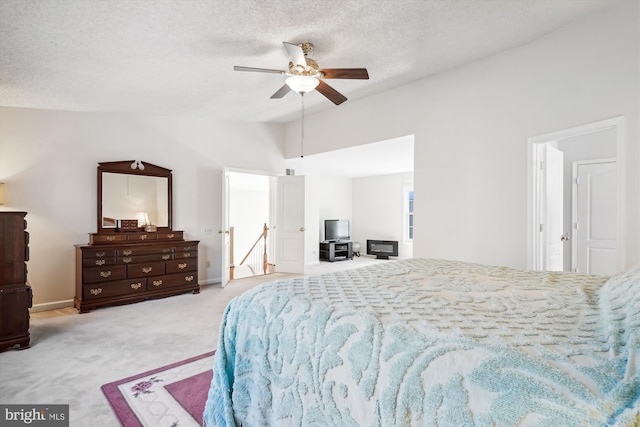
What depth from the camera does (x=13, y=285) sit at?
279cm

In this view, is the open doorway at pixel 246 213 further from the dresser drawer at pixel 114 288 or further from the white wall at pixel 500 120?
the white wall at pixel 500 120

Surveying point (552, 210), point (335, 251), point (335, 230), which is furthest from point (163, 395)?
point (335, 230)

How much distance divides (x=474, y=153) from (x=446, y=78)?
1.00 meters

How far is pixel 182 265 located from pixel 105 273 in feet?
3.11

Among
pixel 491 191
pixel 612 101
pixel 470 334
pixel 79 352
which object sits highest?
pixel 612 101

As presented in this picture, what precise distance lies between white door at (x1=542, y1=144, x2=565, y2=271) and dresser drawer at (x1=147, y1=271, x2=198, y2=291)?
4.45m

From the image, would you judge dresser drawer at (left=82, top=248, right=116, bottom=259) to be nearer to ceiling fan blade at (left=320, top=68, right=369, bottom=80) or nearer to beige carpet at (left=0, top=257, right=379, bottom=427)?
beige carpet at (left=0, top=257, right=379, bottom=427)

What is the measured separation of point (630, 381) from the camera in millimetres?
599

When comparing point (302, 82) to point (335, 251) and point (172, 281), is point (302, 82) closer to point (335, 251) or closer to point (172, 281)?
point (172, 281)

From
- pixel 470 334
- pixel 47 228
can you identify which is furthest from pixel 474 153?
pixel 47 228

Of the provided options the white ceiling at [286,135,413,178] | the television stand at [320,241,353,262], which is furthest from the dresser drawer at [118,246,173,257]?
the television stand at [320,241,353,262]

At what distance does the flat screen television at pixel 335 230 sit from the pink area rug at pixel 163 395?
5.90 m

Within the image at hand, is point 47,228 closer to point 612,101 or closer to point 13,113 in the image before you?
point 13,113

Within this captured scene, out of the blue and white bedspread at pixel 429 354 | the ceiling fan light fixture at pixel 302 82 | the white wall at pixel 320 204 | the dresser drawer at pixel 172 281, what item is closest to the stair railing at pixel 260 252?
the white wall at pixel 320 204
